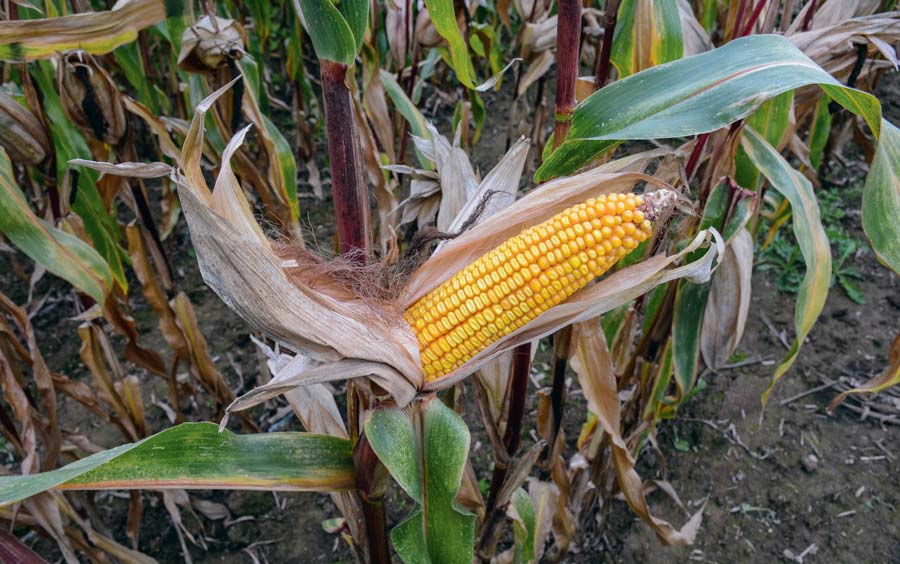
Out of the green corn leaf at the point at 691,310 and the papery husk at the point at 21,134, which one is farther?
the papery husk at the point at 21,134

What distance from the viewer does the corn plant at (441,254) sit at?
1.24 metres

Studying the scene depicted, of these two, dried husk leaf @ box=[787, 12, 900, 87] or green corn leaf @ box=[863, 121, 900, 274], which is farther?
dried husk leaf @ box=[787, 12, 900, 87]

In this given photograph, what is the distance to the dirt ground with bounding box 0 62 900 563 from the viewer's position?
8.61ft

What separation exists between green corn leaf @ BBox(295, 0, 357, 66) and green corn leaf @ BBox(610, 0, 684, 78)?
1082mm

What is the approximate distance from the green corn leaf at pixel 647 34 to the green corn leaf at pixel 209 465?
136 cm

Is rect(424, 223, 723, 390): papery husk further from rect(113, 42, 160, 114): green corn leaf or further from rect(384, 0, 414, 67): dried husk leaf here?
rect(113, 42, 160, 114): green corn leaf

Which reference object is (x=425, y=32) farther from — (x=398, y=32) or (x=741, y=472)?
(x=741, y=472)

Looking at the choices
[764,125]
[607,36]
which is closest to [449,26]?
[607,36]

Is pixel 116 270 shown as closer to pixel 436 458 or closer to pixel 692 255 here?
pixel 436 458

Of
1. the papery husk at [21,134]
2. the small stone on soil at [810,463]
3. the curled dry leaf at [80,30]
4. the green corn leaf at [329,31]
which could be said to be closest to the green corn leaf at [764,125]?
the green corn leaf at [329,31]

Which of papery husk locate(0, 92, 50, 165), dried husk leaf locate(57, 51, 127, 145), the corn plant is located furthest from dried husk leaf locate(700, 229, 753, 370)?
papery husk locate(0, 92, 50, 165)

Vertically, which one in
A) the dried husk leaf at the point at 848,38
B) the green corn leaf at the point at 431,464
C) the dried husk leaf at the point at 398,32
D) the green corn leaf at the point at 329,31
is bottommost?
the green corn leaf at the point at 431,464

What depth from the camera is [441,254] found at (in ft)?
4.81

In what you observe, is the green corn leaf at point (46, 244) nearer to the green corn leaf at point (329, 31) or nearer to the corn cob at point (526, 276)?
the corn cob at point (526, 276)
